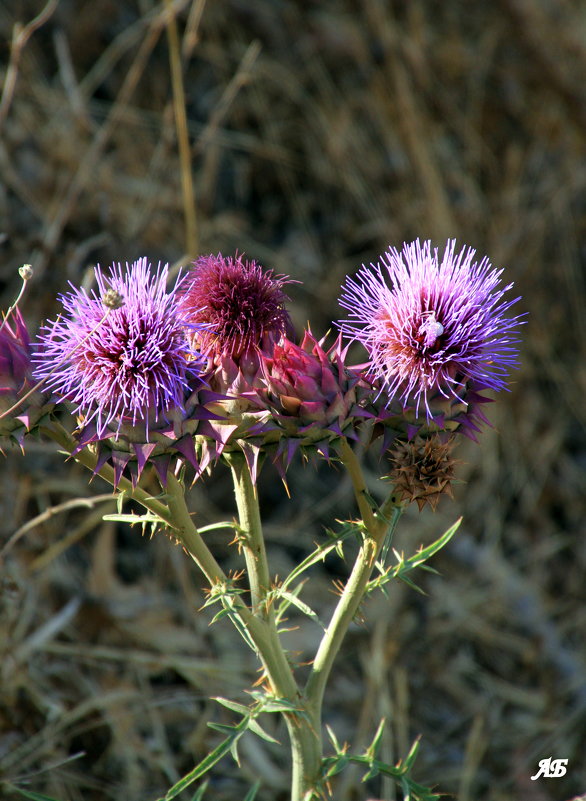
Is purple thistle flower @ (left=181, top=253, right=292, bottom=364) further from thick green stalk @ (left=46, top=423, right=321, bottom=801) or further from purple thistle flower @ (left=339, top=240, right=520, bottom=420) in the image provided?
thick green stalk @ (left=46, top=423, right=321, bottom=801)

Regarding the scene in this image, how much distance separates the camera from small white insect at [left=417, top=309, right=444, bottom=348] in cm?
196

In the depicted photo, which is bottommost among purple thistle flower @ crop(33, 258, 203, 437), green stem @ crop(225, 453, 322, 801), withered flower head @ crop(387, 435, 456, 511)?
green stem @ crop(225, 453, 322, 801)

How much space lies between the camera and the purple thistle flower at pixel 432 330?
199 centimetres

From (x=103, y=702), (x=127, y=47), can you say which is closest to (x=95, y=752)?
(x=103, y=702)

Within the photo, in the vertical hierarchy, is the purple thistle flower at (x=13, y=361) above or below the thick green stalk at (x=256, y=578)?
above

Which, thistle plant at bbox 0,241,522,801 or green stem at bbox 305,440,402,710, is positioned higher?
thistle plant at bbox 0,241,522,801

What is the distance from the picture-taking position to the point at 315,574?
4.39 metres

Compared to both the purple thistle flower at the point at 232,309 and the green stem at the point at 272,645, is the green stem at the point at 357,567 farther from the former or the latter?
the purple thistle flower at the point at 232,309

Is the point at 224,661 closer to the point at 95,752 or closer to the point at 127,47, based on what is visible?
the point at 95,752

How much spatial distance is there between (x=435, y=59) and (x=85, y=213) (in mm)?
2512
